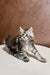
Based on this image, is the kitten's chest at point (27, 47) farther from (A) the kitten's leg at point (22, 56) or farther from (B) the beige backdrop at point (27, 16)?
(B) the beige backdrop at point (27, 16)

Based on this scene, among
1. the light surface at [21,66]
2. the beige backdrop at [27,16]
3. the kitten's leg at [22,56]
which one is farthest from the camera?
the beige backdrop at [27,16]

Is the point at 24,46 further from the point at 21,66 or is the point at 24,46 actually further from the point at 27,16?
the point at 27,16

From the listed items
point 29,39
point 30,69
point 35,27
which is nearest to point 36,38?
point 35,27

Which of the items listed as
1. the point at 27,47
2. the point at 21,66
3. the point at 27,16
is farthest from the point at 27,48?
the point at 27,16

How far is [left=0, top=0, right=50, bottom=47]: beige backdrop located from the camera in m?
1.12

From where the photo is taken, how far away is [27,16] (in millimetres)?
1158

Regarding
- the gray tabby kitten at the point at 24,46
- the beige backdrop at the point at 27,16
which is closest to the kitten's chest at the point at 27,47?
the gray tabby kitten at the point at 24,46

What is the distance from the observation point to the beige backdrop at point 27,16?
112 cm

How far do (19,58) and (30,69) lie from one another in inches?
4.6

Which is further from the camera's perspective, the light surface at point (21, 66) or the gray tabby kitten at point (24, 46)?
the gray tabby kitten at point (24, 46)

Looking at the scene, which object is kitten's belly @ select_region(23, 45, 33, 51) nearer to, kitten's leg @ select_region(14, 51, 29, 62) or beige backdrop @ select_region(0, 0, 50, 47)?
kitten's leg @ select_region(14, 51, 29, 62)

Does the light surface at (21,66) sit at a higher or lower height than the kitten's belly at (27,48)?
lower

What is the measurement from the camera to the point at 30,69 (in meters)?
0.78

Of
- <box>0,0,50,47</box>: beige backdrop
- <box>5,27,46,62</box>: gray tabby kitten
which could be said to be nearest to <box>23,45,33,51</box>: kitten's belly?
<box>5,27,46,62</box>: gray tabby kitten
